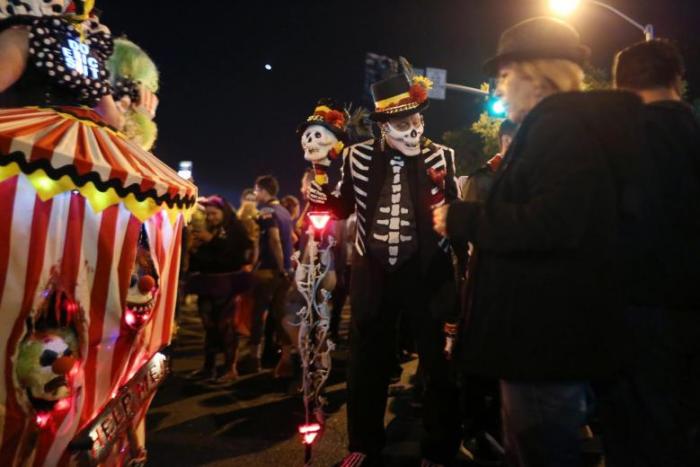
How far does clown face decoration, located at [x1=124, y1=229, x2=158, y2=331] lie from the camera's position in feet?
7.42

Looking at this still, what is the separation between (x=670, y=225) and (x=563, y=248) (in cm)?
71

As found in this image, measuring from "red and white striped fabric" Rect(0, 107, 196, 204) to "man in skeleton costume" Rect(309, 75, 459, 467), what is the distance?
3.82 feet

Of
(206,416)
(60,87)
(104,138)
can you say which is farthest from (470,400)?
(60,87)

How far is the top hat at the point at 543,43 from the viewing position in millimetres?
1930

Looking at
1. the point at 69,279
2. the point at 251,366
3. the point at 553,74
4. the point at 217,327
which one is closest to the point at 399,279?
the point at 553,74

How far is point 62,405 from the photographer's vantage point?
6.12ft

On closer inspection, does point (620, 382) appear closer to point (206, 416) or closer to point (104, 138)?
point (104, 138)

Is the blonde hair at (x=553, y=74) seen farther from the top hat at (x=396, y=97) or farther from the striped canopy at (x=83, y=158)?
the striped canopy at (x=83, y=158)

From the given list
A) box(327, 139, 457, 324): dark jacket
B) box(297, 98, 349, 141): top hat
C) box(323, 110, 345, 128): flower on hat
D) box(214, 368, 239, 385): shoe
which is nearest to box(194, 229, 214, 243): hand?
box(214, 368, 239, 385): shoe

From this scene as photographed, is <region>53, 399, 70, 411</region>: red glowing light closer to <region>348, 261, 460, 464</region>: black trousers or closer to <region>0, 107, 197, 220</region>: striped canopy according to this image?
<region>0, 107, 197, 220</region>: striped canopy

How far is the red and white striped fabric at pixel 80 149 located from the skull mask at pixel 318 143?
4.17 ft

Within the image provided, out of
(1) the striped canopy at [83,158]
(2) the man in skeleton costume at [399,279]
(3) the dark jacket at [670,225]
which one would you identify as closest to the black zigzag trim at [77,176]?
(1) the striped canopy at [83,158]

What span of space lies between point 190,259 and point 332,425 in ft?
7.49

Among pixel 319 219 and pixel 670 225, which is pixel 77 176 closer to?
pixel 319 219
